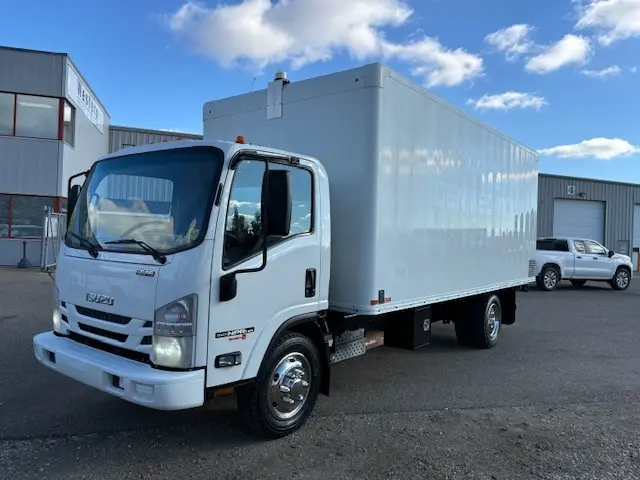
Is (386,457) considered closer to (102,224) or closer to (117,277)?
(117,277)

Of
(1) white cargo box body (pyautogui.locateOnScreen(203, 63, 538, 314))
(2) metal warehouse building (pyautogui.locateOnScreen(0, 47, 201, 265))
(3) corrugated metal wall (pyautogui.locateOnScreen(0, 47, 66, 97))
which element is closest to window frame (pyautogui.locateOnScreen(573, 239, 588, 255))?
(1) white cargo box body (pyautogui.locateOnScreen(203, 63, 538, 314))

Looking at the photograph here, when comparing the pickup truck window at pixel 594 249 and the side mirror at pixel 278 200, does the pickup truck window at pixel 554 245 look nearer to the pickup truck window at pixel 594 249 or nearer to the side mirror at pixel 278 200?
the pickup truck window at pixel 594 249

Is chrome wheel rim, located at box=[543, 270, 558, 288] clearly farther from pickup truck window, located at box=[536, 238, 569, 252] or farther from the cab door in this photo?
the cab door

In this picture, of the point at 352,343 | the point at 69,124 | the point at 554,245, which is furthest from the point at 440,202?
the point at 69,124

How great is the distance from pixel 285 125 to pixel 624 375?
530 centimetres

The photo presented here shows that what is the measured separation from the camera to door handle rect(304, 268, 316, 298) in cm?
432

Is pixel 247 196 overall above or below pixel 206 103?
below

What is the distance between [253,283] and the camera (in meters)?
3.81

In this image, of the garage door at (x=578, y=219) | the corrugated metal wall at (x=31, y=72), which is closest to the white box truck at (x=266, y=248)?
the corrugated metal wall at (x=31, y=72)

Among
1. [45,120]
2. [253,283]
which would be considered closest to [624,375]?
[253,283]

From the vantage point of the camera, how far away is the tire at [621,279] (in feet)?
59.6

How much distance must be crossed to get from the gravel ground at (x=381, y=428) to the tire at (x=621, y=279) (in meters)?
12.5

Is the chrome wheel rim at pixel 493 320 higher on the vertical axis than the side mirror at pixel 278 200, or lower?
lower

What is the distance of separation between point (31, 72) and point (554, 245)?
19168 mm
